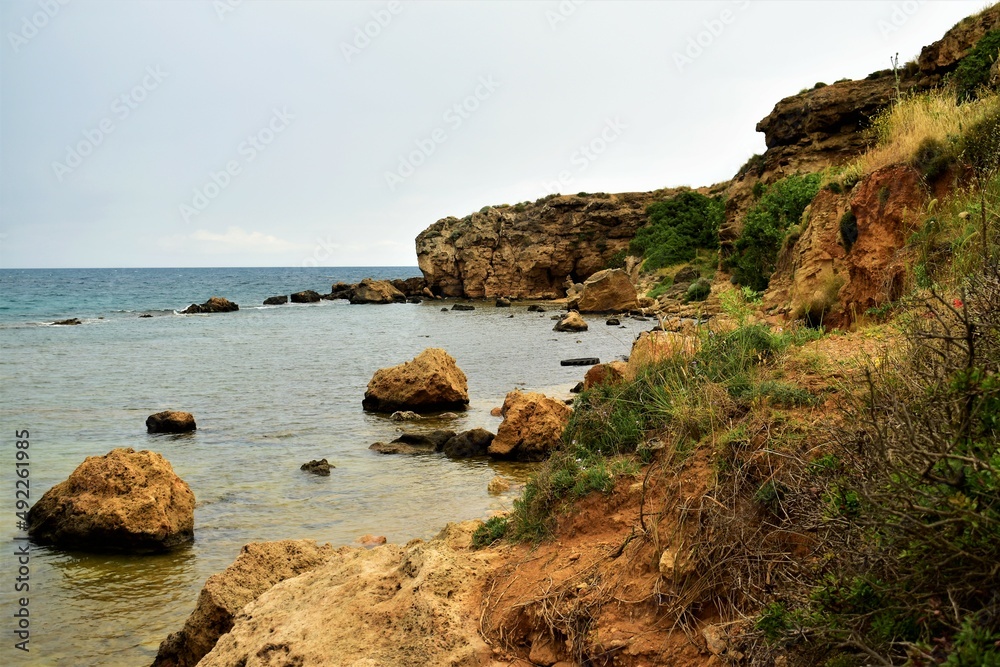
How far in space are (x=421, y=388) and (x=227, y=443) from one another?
4.21 m

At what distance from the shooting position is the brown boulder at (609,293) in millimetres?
39969

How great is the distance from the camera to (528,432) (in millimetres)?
11602

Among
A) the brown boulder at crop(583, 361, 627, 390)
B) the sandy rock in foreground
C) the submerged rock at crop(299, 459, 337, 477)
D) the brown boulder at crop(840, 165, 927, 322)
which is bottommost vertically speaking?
the submerged rock at crop(299, 459, 337, 477)

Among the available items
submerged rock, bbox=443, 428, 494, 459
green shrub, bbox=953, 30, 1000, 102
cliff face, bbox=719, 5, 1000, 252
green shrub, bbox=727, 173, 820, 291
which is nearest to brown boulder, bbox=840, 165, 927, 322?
submerged rock, bbox=443, 428, 494, 459

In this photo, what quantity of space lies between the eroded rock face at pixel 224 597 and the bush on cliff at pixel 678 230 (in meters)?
40.7

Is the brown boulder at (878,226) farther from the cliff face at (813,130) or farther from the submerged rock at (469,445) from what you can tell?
the cliff face at (813,130)

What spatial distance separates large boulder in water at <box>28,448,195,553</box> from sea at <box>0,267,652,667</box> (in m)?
0.19

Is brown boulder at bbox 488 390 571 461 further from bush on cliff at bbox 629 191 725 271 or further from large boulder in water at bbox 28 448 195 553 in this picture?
bush on cliff at bbox 629 191 725 271

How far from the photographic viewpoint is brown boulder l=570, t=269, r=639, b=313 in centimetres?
3997

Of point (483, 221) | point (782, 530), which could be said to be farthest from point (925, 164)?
point (483, 221)

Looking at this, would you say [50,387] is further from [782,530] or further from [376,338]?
[782,530]

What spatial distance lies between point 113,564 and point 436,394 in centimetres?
841

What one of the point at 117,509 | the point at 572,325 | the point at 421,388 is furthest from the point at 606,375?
the point at 572,325

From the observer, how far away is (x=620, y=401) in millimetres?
5785
